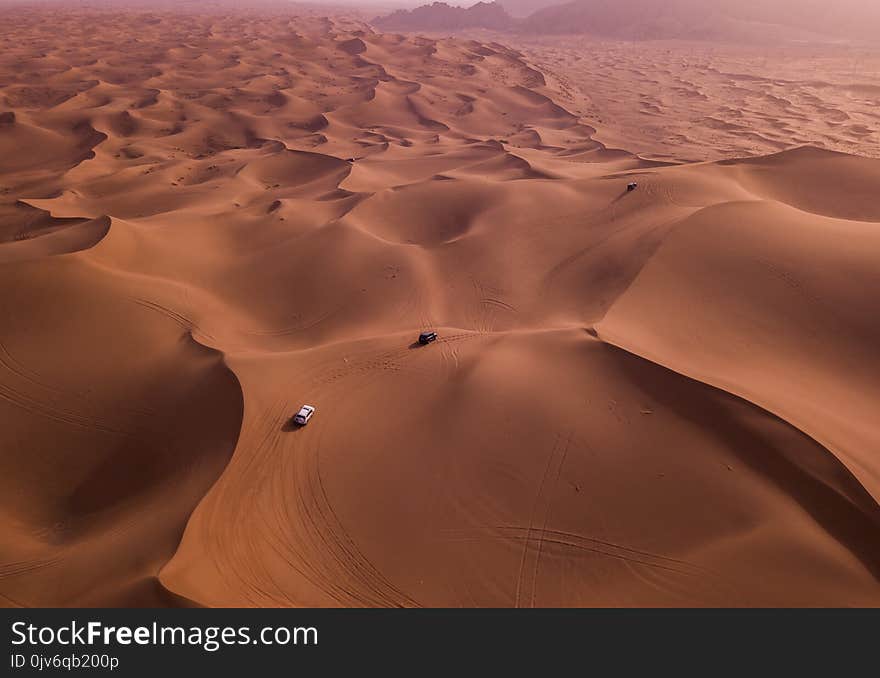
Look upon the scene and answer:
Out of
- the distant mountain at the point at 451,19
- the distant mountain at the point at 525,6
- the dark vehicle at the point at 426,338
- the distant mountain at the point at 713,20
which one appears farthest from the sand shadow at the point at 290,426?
the distant mountain at the point at 525,6

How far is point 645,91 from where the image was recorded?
58.8 meters

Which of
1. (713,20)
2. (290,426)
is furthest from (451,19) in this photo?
(290,426)

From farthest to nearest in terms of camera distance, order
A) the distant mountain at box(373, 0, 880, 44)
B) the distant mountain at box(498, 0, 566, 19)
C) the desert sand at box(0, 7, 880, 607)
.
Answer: the distant mountain at box(498, 0, 566, 19)
the distant mountain at box(373, 0, 880, 44)
the desert sand at box(0, 7, 880, 607)

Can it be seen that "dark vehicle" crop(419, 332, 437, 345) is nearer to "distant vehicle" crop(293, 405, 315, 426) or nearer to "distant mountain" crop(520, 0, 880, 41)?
"distant vehicle" crop(293, 405, 315, 426)

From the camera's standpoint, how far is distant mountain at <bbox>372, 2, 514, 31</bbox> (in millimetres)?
128625

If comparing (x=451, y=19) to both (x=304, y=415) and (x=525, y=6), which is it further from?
(x=304, y=415)

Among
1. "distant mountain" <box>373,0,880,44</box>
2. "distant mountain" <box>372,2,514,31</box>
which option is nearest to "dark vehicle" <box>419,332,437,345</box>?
"distant mountain" <box>373,0,880,44</box>

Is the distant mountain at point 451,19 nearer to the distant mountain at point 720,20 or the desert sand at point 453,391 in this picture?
the distant mountain at point 720,20

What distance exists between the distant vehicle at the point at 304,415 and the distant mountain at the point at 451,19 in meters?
139

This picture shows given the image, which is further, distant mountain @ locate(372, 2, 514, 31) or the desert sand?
distant mountain @ locate(372, 2, 514, 31)

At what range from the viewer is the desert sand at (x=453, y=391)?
877cm

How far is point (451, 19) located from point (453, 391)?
480ft

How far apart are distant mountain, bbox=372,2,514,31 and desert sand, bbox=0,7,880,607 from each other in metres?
121

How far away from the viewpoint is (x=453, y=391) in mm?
12188
